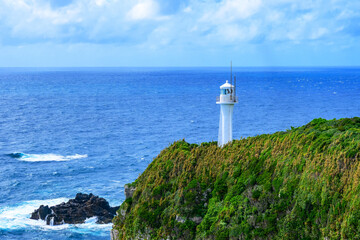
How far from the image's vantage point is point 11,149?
8419 centimetres

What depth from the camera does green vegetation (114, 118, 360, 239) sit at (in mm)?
25922

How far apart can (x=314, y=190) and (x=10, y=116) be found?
115583 mm

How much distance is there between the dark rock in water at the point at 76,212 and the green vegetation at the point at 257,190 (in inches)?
607

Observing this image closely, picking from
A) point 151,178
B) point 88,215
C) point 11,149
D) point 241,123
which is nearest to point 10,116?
point 11,149

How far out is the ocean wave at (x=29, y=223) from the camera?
48197mm

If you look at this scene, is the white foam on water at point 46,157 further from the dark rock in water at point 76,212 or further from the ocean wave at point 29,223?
the dark rock in water at point 76,212

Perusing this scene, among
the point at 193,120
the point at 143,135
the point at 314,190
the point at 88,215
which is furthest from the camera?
the point at 193,120

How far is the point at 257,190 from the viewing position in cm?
2939

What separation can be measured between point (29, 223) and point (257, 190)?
3107cm

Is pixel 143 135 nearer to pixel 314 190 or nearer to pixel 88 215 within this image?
pixel 88 215

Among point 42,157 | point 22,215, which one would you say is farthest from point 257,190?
point 42,157

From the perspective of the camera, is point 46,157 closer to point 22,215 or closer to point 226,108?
point 22,215

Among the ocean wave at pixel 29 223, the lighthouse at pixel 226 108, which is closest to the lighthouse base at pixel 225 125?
the lighthouse at pixel 226 108

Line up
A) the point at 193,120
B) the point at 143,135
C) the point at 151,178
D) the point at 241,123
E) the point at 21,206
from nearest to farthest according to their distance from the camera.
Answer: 1. the point at 151,178
2. the point at 21,206
3. the point at 143,135
4. the point at 241,123
5. the point at 193,120
